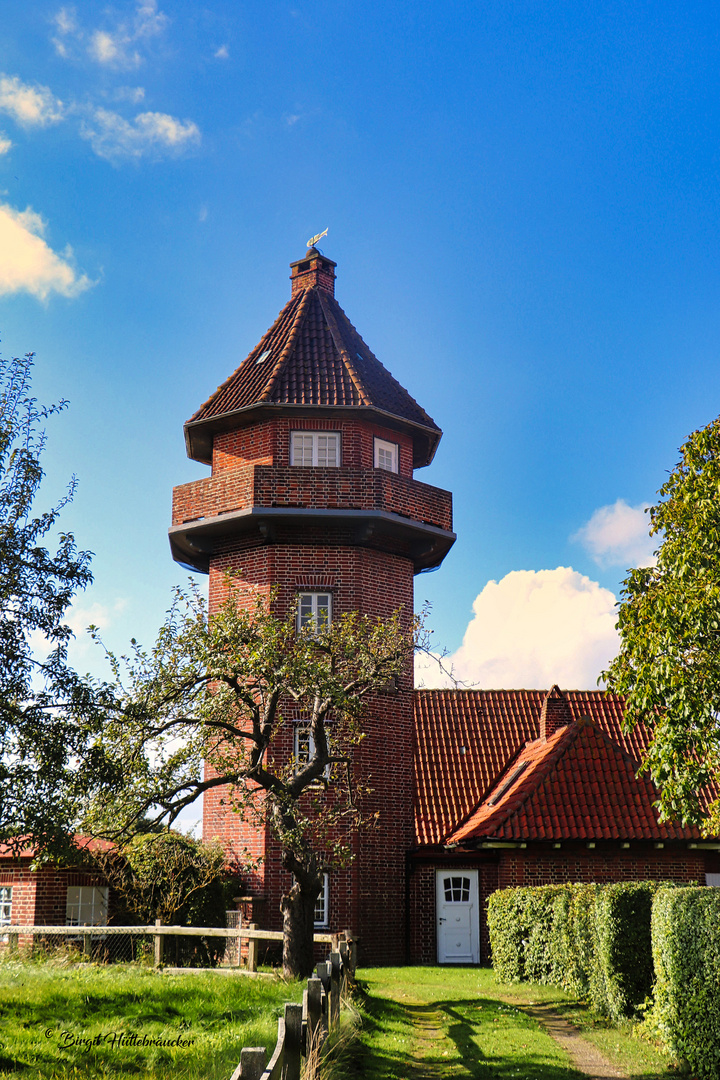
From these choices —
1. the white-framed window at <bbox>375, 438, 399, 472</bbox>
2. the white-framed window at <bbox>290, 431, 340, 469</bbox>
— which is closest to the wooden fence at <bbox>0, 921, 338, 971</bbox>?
the white-framed window at <bbox>290, 431, 340, 469</bbox>

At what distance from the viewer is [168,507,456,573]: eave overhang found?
22.3 meters

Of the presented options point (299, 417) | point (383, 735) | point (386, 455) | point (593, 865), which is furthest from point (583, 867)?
point (299, 417)

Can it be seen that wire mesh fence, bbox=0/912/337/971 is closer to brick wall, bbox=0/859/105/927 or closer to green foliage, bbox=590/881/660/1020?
brick wall, bbox=0/859/105/927

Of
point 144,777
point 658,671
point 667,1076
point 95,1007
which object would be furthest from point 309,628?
point 667,1076

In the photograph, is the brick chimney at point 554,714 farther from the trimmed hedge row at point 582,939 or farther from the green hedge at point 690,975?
the green hedge at point 690,975

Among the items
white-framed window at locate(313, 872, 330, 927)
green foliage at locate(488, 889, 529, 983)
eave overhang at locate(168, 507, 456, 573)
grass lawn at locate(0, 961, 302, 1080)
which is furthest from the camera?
eave overhang at locate(168, 507, 456, 573)

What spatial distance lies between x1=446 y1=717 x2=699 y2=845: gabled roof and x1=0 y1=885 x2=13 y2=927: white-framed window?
32.8 ft

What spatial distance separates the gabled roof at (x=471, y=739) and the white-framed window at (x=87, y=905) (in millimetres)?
7364

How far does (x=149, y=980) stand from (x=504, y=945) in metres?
8.99

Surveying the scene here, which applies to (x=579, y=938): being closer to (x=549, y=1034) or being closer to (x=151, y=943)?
(x=549, y=1034)

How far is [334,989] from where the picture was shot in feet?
35.3

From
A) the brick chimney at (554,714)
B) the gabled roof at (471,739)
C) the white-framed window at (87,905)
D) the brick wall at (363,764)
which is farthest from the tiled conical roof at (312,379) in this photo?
the white-framed window at (87,905)

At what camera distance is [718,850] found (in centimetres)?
2155

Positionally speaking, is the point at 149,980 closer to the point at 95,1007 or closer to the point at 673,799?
the point at 95,1007
